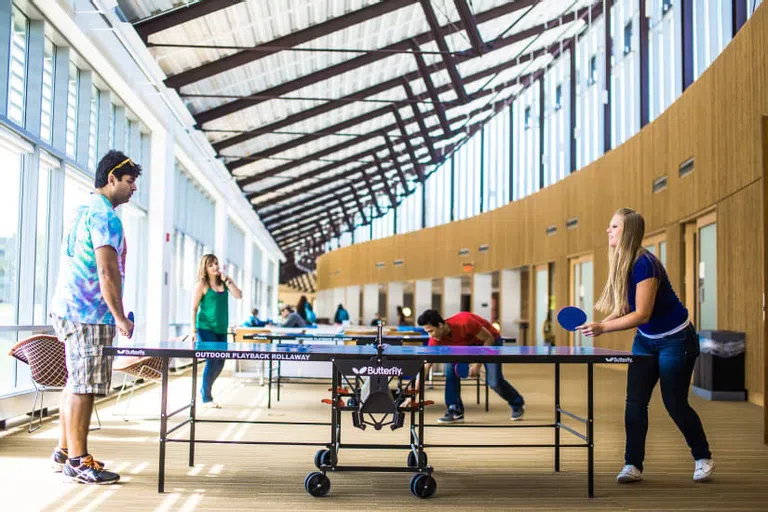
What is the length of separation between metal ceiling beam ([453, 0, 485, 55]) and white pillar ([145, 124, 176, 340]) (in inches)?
168

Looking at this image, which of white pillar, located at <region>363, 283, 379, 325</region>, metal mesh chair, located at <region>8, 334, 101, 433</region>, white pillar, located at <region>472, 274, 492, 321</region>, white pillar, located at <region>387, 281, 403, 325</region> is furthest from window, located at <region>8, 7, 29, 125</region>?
white pillar, located at <region>363, 283, 379, 325</region>

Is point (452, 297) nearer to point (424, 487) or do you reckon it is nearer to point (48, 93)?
point (48, 93)

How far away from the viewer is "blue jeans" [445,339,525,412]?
577 cm

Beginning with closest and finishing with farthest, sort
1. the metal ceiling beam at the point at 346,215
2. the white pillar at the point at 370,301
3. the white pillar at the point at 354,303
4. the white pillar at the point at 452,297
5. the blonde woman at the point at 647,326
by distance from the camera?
the blonde woman at the point at 647,326, the white pillar at the point at 452,297, the white pillar at the point at 370,301, the metal ceiling beam at the point at 346,215, the white pillar at the point at 354,303

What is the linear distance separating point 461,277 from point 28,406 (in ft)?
51.2

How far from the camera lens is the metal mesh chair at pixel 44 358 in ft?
16.1

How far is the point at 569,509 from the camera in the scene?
10.7 ft

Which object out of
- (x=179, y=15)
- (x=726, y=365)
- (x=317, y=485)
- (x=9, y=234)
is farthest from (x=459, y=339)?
(x=179, y=15)

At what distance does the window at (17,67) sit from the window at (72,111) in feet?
4.12

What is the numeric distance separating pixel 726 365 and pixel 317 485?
18.3ft

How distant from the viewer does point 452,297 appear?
20766 mm

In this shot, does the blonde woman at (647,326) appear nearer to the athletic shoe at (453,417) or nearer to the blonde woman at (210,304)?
the athletic shoe at (453,417)

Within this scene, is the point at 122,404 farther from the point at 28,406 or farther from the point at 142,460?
the point at 142,460

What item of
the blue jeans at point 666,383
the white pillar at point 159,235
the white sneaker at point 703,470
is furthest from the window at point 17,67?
the white sneaker at point 703,470
